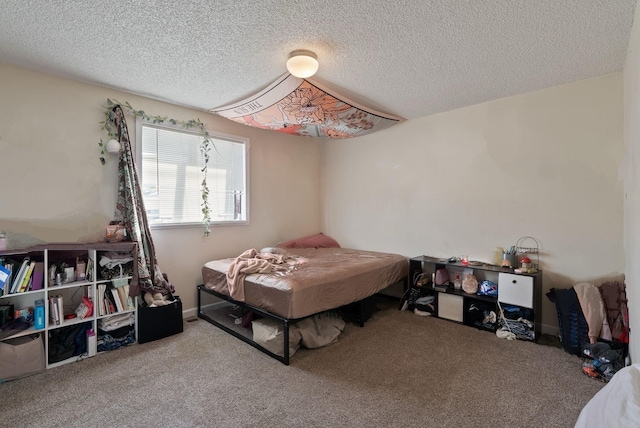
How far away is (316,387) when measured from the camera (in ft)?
6.98

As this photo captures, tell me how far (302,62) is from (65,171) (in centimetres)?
233

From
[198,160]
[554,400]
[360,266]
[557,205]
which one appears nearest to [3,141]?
[198,160]

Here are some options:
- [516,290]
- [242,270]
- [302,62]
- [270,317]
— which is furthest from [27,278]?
[516,290]

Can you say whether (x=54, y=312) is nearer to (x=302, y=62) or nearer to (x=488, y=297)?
(x=302, y=62)

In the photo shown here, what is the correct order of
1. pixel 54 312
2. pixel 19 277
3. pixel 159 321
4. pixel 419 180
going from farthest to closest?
pixel 419 180, pixel 159 321, pixel 54 312, pixel 19 277

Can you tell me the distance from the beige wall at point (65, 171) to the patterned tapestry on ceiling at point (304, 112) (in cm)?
61

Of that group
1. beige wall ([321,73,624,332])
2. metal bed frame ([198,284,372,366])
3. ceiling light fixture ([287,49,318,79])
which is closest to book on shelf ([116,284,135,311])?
metal bed frame ([198,284,372,366])

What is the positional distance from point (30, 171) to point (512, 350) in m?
4.41

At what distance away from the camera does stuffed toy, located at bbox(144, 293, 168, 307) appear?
9.57ft

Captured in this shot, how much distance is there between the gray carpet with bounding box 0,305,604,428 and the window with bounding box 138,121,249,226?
1402 millimetres

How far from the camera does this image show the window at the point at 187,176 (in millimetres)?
3279

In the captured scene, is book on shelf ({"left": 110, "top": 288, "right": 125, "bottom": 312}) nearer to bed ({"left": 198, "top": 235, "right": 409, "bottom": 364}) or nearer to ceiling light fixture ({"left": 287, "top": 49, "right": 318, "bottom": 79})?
bed ({"left": 198, "top": 235, "right": 409, "bottom": 364})

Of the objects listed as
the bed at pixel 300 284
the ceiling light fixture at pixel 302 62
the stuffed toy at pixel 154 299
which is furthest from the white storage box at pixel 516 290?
the stuffed toy at pixel 154 299

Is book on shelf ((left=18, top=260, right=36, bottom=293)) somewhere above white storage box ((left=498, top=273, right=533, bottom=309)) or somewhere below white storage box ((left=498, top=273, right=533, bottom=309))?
above
